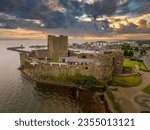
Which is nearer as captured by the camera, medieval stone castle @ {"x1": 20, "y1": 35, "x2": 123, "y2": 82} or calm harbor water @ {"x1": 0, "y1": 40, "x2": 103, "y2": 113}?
calm harbor water @ {"x1": 0, "y1": 40, "x2": 103, "y2": 113}

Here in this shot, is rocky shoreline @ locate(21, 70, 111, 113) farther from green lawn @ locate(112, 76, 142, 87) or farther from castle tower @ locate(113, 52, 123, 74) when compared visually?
castle tower @ locate(113, 52, 123, 74)

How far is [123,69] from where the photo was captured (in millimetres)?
24781

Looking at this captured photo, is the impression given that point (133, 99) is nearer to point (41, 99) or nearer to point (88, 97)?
point (88, 97)

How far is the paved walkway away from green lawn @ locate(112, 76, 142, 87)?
0.71m

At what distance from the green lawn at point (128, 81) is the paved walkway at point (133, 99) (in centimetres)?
71

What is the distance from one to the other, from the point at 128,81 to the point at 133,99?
5.62m

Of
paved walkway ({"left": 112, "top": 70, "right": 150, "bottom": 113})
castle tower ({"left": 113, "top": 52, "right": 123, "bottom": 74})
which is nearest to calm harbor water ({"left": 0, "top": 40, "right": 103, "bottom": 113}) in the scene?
paved walkway ({"left": 112, "top": 70, "right": 150, "bottom": 113})

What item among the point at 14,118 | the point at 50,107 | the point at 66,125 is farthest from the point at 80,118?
the point at 50,107

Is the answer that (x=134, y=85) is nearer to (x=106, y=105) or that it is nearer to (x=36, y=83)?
(x=106, y=105)

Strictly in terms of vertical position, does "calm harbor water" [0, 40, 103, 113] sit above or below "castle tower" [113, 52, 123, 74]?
below

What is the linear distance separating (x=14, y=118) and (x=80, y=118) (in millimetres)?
2607

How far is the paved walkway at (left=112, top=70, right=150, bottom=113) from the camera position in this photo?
13289 millimetres

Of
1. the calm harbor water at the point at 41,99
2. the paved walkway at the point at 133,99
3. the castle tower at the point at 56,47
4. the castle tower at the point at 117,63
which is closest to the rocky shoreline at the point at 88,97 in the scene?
the calm harbor water at the point at 41,99

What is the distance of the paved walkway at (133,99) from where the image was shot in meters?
13.3
